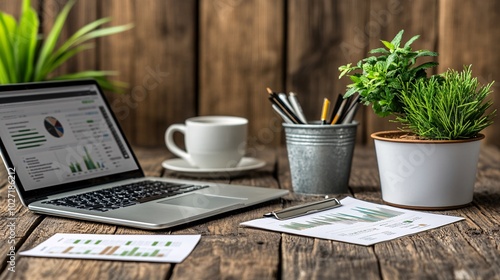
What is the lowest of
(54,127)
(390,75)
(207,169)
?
(207,169)

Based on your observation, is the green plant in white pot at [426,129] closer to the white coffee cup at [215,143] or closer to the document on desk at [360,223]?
the document on desk at [360,223]

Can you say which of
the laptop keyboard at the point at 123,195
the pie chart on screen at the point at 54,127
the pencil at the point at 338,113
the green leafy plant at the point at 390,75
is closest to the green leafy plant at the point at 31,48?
the pie chart on screen at the point at 54,127

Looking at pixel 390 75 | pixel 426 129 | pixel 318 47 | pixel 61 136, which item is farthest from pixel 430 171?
pixel 318 47

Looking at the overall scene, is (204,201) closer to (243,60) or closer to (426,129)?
(426,129)

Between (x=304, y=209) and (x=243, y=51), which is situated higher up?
(x=243, y=51)

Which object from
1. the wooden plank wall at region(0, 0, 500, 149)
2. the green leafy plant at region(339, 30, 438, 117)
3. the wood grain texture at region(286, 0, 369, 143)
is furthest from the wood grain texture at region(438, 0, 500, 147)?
the green leafy plant at region(339, 30, 438, 117)

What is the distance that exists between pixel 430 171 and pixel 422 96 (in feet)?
0.39

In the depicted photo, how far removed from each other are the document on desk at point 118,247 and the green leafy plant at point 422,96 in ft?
1.36

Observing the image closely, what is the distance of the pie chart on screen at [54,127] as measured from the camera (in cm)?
138

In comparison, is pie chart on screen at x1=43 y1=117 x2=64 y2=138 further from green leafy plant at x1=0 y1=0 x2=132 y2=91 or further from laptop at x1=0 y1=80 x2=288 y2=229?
green leafy plant at x1=0 y1=0 x2=132 y2=91

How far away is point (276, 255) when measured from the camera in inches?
38.8

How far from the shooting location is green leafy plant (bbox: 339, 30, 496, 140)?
1.23 metres

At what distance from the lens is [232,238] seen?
1.08m

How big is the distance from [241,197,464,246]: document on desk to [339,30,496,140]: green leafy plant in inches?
5.6
